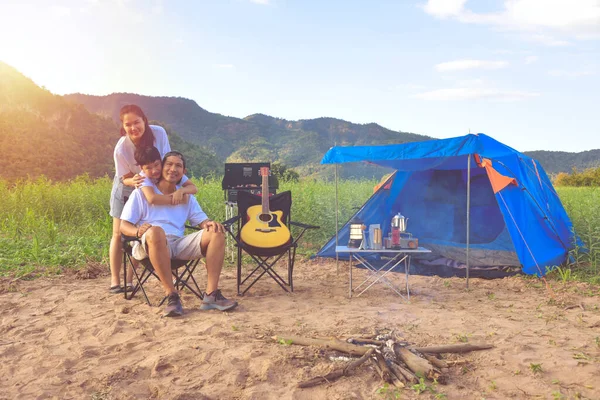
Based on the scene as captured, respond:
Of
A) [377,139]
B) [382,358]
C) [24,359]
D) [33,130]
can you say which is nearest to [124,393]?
[24,359]

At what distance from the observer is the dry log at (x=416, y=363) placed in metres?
2.40

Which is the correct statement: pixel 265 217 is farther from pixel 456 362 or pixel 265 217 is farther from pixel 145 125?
pixel 456 362

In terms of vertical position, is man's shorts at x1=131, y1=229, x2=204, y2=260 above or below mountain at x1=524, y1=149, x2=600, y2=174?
below

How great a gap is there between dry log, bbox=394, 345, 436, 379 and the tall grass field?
2.86 metres

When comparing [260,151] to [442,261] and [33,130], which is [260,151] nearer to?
[33,130]

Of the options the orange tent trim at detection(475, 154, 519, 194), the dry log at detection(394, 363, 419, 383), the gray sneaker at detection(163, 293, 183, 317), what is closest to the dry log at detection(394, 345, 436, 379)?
the dry log at detection(394, 363, 419, 383)

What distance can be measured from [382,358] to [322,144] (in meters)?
24.0

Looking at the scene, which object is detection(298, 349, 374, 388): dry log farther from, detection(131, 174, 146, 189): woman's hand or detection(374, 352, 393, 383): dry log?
detection(131, 174, 146, 189): woman's hand

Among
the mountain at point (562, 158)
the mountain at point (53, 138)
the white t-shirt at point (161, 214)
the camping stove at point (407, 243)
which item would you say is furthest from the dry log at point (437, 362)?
the mountain at point (562, 158)

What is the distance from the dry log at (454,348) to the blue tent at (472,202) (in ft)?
5.98

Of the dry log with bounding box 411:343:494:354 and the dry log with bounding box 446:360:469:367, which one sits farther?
the dry log with bounding box 411:343:494:354

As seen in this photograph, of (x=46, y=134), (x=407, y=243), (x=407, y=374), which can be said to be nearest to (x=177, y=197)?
(x=407, y=243)

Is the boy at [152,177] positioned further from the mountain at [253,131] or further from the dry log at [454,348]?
the mountain at [253,131]

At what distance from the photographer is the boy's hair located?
141 inches
